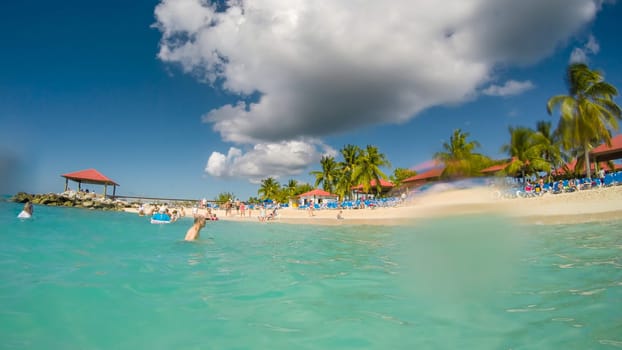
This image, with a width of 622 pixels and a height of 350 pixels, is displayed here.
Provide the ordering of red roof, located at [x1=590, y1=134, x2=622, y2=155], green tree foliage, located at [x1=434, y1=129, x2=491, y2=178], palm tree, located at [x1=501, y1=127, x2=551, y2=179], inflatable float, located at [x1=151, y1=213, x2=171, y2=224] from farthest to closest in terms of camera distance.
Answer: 1. palm tree, located at [x1=501, y1=127, x2=551, y2=179]
2. red roof, located at [x1=590, y1=134, x2=622, y2=155]
3. inflatable float, located at [x1=151, y1=213, x2=171, y2=224]
4. green tree foliage, located at [x1=434, y1=129, x2=491, y2=178]

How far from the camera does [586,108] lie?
24.2 meters

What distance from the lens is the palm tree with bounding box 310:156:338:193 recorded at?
52.3 metres

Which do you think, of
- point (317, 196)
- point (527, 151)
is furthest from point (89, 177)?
point (527, 151)

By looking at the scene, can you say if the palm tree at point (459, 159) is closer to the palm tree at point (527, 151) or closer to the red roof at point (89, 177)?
the palm tree at point (527, 151)

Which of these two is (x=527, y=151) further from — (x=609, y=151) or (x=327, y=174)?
(x=327, y=174)

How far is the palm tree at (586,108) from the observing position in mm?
23703

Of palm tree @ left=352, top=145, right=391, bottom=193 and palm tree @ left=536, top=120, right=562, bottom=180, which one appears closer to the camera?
palm tree @ left=536, top=120, right=562, bottom=180

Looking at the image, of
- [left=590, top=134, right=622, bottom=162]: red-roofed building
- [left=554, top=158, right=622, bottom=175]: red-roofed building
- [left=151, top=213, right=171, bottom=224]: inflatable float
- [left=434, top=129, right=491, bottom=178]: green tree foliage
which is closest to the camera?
[left=434, top=129, right=491, bottom=178]: green tree foliage

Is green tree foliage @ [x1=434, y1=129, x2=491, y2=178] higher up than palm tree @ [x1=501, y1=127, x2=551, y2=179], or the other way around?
palm tree @ [x1=501, y1=127, x2=551, y2=179]

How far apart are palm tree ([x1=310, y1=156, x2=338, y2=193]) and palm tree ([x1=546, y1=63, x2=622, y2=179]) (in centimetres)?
3155

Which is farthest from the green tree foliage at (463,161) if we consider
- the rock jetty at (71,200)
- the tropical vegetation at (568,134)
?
the rock jetty at (71,200)

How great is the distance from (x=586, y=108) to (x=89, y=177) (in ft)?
197

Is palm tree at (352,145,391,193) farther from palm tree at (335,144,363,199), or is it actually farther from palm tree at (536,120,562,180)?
palm tree at (536,120,562,180)

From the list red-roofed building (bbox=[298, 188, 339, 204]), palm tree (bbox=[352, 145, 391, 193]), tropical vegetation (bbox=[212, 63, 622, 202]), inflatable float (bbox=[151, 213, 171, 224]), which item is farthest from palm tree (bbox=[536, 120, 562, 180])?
→ inflatable float (bbox=[151, 213, 171, 224])
